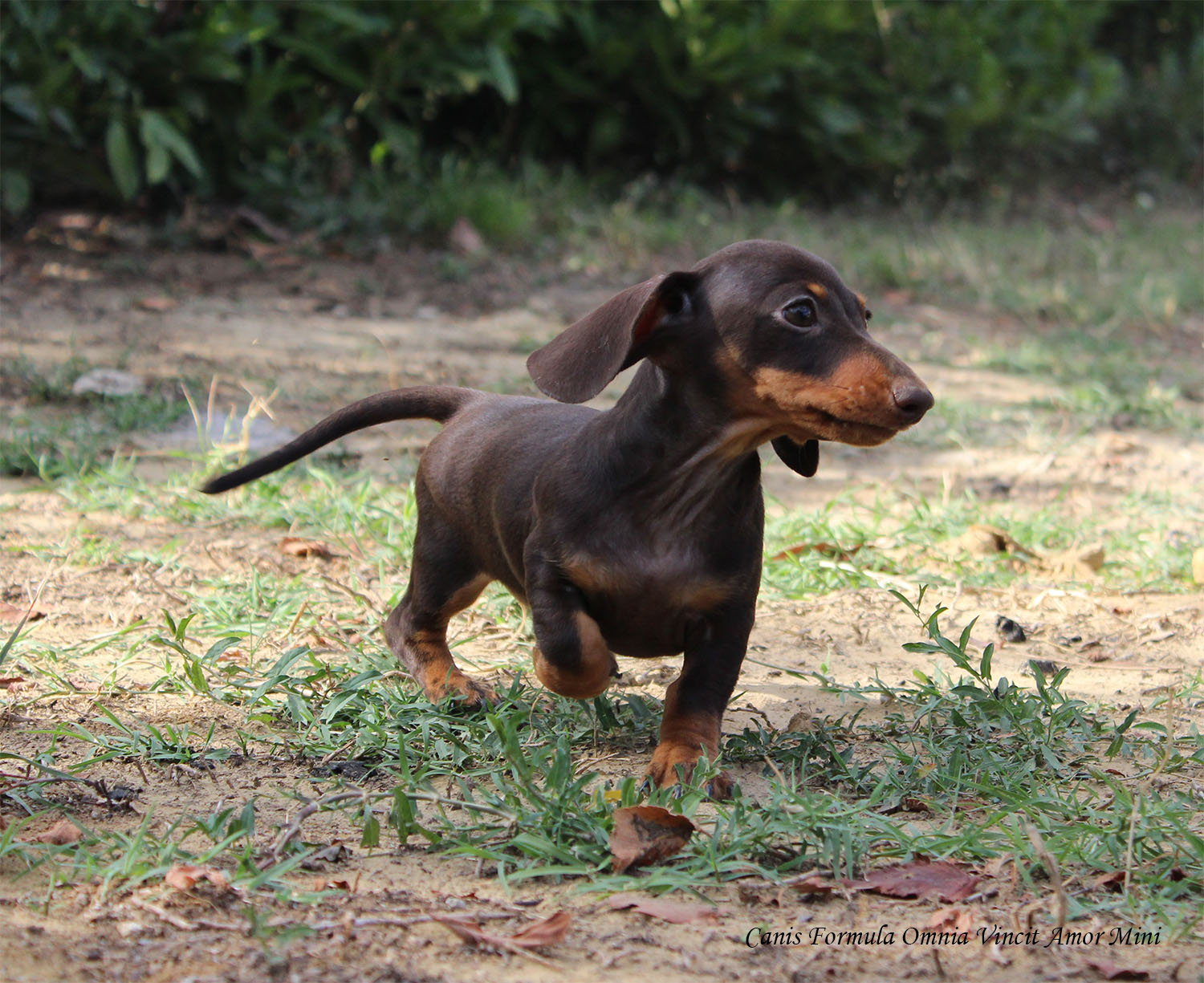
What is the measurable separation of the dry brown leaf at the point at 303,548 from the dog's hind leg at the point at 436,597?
93 centimetres

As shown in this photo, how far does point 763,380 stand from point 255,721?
4.37ft

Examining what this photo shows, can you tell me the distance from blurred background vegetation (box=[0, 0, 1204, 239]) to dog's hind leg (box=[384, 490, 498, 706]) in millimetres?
4143

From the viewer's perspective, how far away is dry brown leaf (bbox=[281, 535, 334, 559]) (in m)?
4.22

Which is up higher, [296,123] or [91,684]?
[296,123]

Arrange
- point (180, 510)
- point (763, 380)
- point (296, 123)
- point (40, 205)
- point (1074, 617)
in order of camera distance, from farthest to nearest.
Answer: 1. point (296, 123)
2. point (40, 205)
3. point (180, 510)
4. point (1074, 617)
5. point (763, 380)

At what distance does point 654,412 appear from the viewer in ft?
9.28

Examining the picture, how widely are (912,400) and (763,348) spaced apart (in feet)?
1.02

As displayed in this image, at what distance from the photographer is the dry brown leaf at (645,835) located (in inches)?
91.5

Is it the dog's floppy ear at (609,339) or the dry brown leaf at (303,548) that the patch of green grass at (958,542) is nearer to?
the dry brown leaf at (303,548)

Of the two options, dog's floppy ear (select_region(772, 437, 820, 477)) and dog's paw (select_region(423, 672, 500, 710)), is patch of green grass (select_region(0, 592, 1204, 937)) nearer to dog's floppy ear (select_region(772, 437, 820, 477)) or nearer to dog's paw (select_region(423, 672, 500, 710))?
dog's paw (select_region(423, 672, 500, 710))

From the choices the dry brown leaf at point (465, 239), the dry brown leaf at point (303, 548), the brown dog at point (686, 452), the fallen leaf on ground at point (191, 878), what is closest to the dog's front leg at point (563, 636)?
the brown dog at point (686, 452)

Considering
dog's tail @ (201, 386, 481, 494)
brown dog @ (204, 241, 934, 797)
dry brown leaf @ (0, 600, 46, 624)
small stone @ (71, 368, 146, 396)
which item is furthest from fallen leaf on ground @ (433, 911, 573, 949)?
small stone @ (71, 368, 146, 396)

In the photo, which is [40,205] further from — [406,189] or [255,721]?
[255,721]

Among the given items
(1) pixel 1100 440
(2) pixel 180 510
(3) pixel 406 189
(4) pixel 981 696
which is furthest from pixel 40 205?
(4) pixel 981 696
